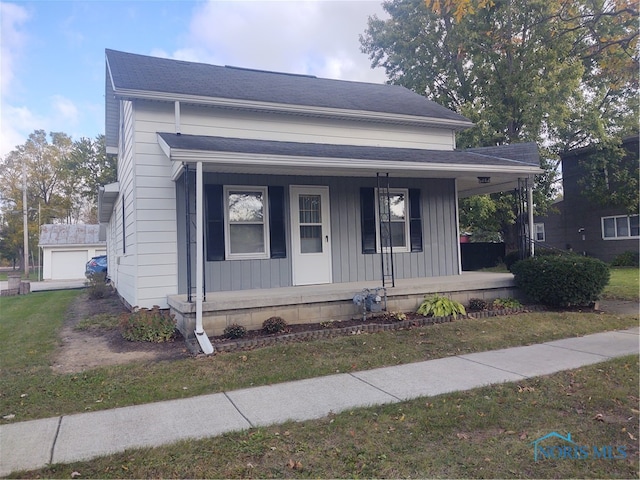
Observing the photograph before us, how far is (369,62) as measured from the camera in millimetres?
21938

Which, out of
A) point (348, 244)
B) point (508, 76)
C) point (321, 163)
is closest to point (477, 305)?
point (348, 244)

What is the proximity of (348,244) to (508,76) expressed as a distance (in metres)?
12.4

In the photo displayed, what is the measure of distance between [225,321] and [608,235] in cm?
2091

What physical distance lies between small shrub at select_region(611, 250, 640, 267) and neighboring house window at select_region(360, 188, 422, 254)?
47.2ft

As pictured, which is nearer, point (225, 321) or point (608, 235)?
point (225, 321)

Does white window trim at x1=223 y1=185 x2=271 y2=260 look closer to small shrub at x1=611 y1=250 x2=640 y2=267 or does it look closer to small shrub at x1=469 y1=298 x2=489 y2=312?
small shrub at x1=469 y1=298 x2=489 y2=312

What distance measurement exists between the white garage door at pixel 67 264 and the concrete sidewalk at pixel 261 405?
98.9 ft

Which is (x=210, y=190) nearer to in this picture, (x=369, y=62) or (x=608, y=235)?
(x=369, y=62)

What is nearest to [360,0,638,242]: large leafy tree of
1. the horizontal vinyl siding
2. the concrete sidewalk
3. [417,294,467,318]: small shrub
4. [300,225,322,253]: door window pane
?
[300,225,322,253]: door window pane

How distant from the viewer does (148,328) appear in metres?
6.91

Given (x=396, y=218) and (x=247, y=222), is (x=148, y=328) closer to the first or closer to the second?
(x=247, y=222)

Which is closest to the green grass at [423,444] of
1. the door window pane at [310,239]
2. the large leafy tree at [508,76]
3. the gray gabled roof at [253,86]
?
the door window pane at [310,239]

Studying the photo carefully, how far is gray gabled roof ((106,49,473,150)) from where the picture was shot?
8.58 metres

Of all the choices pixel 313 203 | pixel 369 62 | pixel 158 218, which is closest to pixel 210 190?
pixel 158 218
